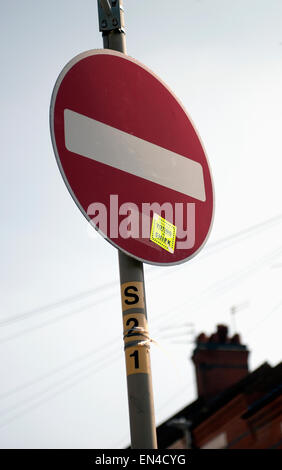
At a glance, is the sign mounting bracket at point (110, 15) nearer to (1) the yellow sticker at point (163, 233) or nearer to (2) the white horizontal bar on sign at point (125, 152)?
(2) the white horizontal bar on sign at point (125, 152)

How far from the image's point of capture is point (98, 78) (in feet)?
8.72

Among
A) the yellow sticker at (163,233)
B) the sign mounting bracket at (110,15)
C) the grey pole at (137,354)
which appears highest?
the sign mounting bracket at (110,15)

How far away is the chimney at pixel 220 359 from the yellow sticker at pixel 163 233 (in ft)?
50.7

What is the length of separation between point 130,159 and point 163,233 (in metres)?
0.32

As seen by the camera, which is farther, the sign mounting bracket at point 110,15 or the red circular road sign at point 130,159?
the sign mounting bracket at point 110,15

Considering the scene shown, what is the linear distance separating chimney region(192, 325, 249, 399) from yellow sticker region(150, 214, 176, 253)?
15462 millimetres

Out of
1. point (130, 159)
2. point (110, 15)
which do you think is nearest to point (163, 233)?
point (130, 159)

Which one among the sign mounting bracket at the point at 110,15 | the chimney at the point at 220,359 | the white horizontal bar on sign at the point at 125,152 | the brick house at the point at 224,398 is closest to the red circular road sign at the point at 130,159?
the white horizontal bar on sign at the point at 125,152

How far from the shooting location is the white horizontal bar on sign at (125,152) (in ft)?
8.09

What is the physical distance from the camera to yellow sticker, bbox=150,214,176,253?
2.51 metres
